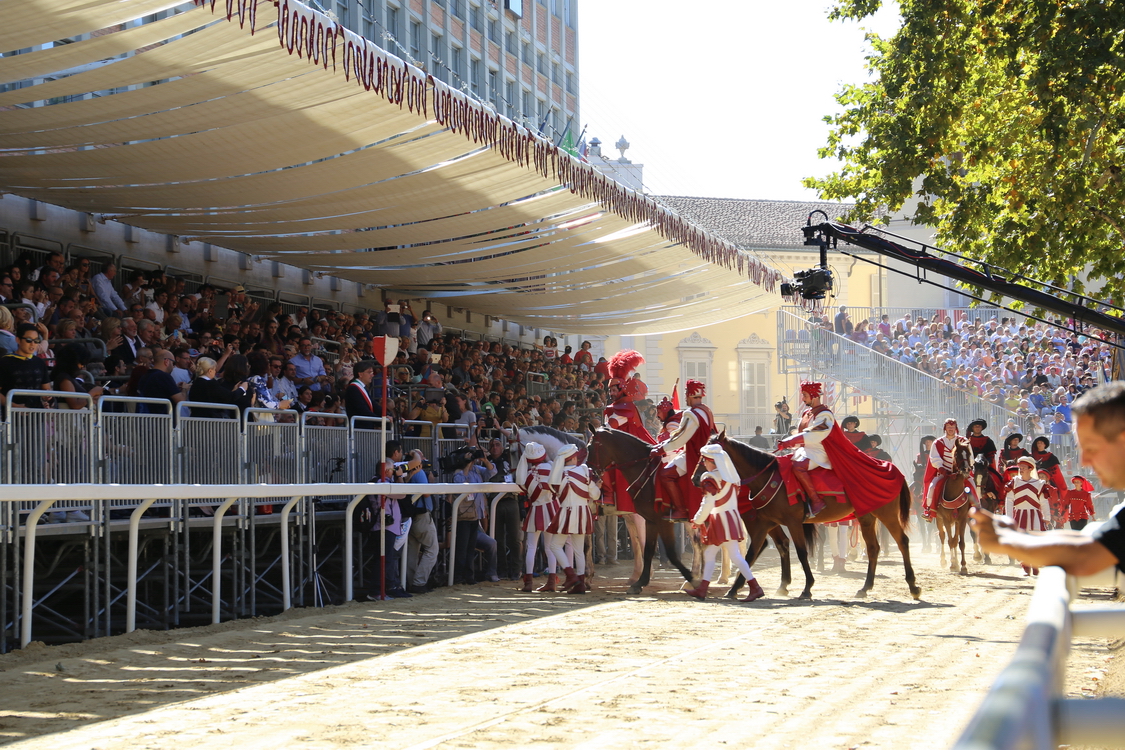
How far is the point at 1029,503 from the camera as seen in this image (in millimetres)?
16906

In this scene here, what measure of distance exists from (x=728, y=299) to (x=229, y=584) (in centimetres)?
1561

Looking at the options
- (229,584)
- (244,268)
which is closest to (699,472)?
(229,584)

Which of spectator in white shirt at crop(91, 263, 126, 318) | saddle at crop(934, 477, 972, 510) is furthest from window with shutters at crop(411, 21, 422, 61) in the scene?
spectator in white shirt at crop(91, 263, 126, 318)

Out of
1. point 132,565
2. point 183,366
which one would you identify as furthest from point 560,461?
point 132,565

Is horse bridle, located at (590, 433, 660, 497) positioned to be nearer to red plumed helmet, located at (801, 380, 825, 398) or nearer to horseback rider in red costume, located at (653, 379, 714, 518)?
horseback rider in red costume, located at (653, 379, 714, 518)

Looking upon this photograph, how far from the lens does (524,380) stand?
23953 millimetres

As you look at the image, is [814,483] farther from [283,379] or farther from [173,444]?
[173,444]

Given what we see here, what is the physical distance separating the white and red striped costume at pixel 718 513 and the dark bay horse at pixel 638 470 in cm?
79

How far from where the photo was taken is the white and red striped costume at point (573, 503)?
13.6m

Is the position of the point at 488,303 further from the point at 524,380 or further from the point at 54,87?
the point at 54,87

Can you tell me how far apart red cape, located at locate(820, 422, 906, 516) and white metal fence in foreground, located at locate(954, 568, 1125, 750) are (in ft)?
32.2

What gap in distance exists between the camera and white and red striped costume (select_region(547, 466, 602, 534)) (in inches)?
534

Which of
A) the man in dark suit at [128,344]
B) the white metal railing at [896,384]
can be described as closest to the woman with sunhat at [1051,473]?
the white metal railing at [896,384]

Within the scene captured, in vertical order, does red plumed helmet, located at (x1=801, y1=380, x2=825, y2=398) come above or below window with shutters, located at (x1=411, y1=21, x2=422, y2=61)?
below
